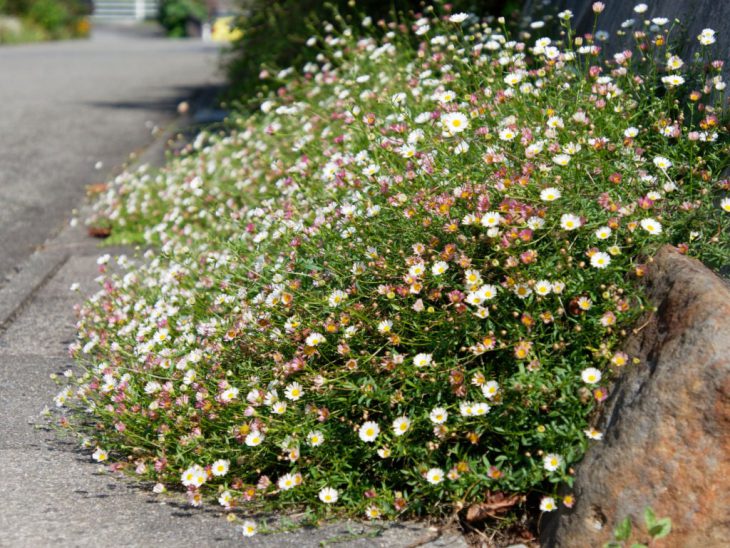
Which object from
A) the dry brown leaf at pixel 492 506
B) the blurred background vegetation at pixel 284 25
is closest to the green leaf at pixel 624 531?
the dry brown leaf at pixel 492 506

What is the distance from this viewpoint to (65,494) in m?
3.15

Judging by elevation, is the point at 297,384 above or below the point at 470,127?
below

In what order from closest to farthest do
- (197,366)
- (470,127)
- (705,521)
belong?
(705,521) < (197,366) < (470,127)

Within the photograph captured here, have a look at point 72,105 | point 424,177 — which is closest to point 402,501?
point 424,177

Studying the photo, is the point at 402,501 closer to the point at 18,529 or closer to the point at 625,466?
the point at 625,466

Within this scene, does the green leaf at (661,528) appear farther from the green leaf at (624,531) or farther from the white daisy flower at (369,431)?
the white daisy flower at (369,431)

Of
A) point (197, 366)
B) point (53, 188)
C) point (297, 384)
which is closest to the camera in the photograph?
point (297, 384)

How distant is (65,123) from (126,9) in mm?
48296

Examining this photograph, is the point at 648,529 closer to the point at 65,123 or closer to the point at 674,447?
the point at 674,447

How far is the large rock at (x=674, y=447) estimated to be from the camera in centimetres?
264

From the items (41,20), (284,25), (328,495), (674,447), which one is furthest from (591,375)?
(41,20)

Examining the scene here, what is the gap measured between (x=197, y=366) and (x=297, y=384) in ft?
1.79

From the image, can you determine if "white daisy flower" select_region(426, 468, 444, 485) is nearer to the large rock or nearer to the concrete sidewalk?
the concrete sidewalk

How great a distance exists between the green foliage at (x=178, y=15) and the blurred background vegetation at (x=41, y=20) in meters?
5.53
